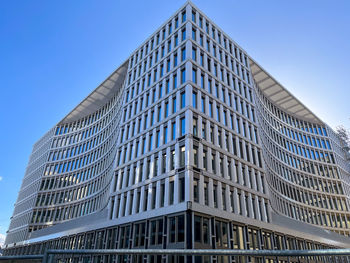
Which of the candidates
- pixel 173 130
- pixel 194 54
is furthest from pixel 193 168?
pixel 194 54

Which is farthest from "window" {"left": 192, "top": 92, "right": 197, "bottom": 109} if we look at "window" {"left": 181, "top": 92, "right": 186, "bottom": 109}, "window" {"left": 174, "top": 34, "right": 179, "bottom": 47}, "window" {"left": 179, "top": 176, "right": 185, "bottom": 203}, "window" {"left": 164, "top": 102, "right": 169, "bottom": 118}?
"window" {"left": 174, "top": 34, "right": 179, "bottom": 47}

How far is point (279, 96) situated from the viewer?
60.2 m

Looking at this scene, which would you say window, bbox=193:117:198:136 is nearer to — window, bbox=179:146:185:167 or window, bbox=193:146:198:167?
window, bbox=193:146:198:167

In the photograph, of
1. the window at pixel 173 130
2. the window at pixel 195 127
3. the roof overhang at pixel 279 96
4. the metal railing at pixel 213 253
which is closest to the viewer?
the metal railing at pixel 213 253

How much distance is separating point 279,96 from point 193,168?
42.5 meters

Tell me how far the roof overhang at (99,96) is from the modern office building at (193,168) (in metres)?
0.37

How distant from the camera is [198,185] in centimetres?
2553

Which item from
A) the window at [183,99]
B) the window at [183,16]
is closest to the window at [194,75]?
the window at [183,99]

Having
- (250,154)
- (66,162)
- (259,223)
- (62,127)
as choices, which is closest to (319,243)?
(259,223)

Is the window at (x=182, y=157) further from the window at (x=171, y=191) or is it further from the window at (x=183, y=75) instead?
the window at (x=183, y=75)

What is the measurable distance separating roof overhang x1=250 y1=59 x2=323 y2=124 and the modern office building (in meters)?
0.38

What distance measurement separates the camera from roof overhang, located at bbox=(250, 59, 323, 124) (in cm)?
5211

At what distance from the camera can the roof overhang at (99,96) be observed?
53.2 m

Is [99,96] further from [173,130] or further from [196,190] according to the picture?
[196,190]
